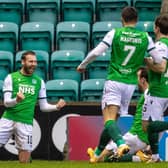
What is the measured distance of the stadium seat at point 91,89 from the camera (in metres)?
13.9

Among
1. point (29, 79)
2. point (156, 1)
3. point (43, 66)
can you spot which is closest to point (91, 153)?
point (29, 79)

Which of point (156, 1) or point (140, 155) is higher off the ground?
point (156, 1)

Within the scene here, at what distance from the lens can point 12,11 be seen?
16.4 m

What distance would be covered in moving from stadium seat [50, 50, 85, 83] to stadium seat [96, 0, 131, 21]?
5.54ft

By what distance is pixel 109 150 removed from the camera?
37.2 feet

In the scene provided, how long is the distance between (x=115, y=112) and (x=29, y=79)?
5.48 ft

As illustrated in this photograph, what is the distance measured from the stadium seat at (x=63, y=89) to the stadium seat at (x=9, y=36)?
1.86 m

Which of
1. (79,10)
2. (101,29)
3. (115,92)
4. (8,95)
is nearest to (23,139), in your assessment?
(8,95)

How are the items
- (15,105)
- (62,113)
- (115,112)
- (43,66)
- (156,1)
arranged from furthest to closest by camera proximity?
(156,1) → (43,66) → (62,113) → (15,105) → (115,112)

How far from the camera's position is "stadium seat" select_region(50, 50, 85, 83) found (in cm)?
1470

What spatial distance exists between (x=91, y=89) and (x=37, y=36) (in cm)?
203

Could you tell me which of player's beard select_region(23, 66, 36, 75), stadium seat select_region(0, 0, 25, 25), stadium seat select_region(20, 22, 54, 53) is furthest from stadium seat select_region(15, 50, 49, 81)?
player's beard select_region(23, 66, 36, 75)

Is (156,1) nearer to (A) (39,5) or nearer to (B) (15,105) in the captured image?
(A) (39,5)

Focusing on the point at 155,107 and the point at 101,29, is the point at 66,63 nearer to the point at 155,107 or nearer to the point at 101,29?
the point at 101,29
